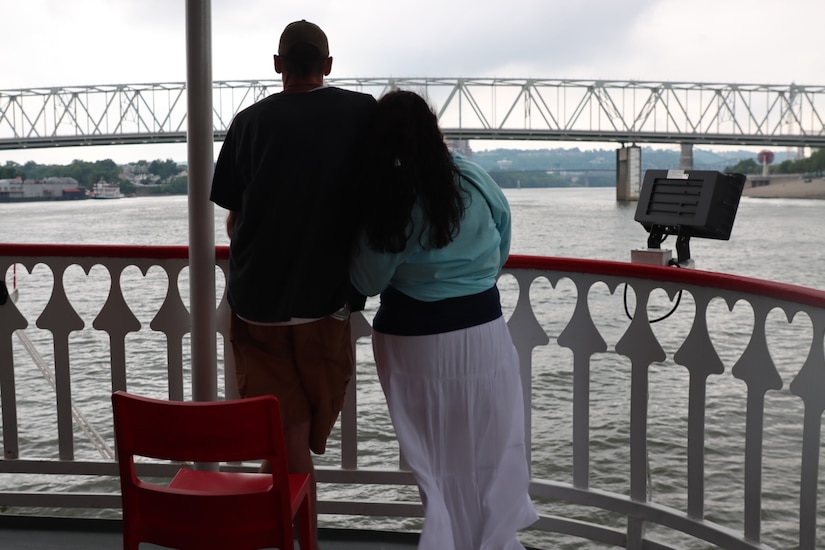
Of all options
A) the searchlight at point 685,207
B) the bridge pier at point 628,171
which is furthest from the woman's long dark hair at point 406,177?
the bridge pier at point 628,171

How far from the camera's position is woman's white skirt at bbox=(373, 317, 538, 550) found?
173 cm

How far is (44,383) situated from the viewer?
8836 millimetres

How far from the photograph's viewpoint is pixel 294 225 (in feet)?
5.44

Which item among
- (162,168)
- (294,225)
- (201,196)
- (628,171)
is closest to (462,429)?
(294,225)

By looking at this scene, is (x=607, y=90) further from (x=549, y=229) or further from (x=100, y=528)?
(x=100, y=528)

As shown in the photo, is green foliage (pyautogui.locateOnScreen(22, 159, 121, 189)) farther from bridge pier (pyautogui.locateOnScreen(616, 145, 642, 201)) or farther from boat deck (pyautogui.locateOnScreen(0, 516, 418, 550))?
boat deck (pyautogui.locateOnScreen(0, 516, 418, 550))

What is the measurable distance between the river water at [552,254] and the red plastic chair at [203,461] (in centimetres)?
143

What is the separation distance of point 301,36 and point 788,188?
69.6m

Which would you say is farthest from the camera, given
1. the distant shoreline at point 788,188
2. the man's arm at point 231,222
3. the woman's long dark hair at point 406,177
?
the distant shoreline at point 788,188

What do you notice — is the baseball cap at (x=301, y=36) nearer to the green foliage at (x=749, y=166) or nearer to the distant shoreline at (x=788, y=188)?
the green foliage at (x=749, y=166)

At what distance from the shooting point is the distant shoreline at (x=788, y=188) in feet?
203

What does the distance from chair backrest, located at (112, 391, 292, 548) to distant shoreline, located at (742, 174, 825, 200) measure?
218 feet

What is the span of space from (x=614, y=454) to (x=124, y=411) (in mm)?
5757

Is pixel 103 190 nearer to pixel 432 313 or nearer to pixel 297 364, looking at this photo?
pixel 297 364
